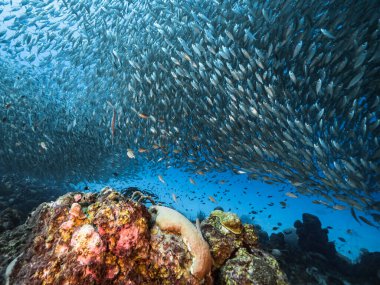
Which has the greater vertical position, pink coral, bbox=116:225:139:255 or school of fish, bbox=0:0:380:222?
school of fish, bbox=0:0:380:222

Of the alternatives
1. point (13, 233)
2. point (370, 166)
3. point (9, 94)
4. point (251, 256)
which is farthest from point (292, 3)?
point (9, 94)

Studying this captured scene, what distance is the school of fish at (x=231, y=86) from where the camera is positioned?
8.44 metres

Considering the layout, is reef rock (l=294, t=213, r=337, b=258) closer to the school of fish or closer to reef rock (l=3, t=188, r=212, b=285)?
the school of fish

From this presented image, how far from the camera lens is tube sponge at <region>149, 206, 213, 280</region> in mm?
2949

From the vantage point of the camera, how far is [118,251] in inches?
104

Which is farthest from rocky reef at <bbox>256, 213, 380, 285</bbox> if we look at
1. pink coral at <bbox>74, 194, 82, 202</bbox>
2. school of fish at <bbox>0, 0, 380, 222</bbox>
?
pink coral at <bbox>74, 194, 82, 202</bbox>

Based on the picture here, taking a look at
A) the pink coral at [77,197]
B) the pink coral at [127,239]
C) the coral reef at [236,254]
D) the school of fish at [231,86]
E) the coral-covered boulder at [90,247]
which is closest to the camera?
the coral-covered boulder at [90,247]

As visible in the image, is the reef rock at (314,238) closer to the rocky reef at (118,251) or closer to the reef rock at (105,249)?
the rocky reef at (118,251)

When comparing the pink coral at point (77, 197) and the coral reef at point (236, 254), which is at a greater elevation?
the coral reef at point (236, 254)

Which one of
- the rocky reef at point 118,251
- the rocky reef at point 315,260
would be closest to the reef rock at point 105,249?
the rocky reef at point 118,251

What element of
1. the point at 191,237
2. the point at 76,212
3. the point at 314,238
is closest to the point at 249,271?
the point at 191,237

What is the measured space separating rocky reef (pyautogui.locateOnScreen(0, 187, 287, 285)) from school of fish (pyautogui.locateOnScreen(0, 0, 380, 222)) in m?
4.06

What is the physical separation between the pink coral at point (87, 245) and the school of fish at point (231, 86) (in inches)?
175

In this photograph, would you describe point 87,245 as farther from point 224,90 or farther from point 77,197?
point 224,90
